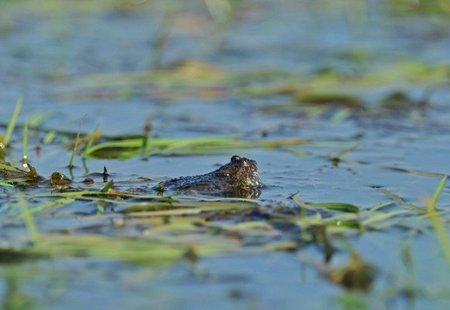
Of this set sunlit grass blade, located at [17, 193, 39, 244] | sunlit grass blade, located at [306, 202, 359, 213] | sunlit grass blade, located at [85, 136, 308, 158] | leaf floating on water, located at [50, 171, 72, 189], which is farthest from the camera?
sunlit grass blade, located at [85, 136, 308, 158]

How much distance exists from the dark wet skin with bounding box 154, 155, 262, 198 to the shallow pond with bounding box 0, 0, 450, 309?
0.08 meters

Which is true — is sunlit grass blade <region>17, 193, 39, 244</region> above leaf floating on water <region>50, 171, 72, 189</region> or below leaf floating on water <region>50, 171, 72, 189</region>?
below

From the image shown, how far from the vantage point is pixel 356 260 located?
294 cm

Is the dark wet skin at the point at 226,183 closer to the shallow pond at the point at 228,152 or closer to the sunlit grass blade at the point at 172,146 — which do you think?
the shallow pond at the point at 228,152

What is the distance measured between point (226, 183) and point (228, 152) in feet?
3.23

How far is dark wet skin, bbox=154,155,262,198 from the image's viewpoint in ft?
13.6

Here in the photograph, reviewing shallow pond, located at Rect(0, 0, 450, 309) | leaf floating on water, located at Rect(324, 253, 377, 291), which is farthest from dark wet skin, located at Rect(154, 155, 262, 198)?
leaf floating on water, located at Rect(324, 253, 377, 291)

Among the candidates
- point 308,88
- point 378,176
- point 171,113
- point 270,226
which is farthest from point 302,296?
point 308,88

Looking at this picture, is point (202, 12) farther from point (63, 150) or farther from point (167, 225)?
point (167, 225)

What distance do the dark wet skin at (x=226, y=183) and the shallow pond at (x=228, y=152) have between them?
75 mm

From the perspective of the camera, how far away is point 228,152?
5227 mm

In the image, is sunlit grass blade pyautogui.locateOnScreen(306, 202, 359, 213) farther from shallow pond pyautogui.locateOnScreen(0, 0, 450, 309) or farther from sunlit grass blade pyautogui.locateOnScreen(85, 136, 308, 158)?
sunlit grass blade pyautogui.locateOnScreen(85, 136, 308, 158)

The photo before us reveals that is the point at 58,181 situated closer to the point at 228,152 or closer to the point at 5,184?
the point at 5,184

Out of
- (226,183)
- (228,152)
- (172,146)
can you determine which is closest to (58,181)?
(226,183)
